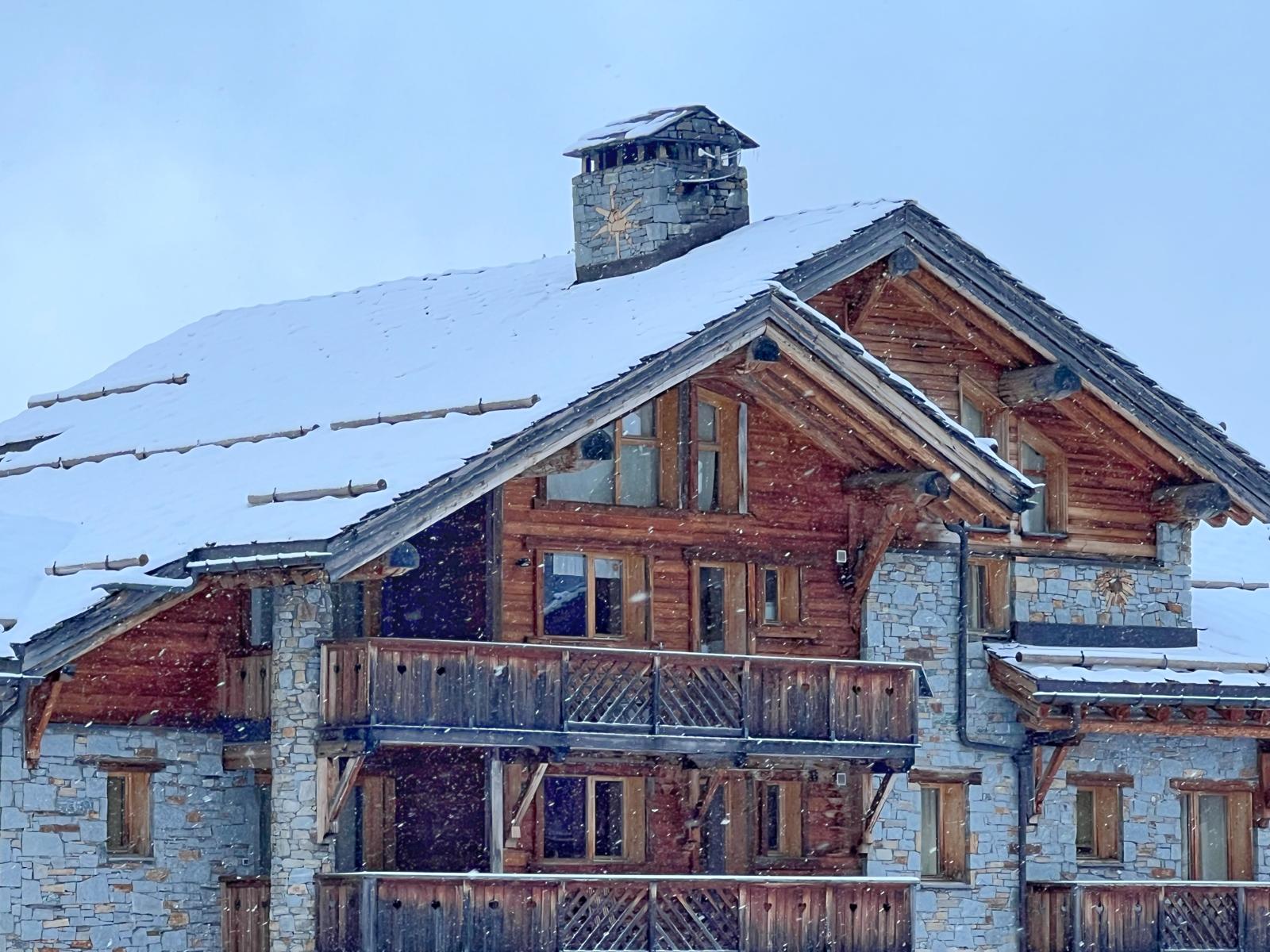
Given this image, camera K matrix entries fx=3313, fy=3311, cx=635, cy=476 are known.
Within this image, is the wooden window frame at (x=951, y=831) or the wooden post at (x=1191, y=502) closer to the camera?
the wooden window frame at (x=951, y=831)

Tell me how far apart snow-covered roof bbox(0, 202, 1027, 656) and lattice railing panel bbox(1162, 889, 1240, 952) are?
5948 mm

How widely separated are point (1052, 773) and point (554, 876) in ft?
26.7

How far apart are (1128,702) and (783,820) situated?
14.6 ft

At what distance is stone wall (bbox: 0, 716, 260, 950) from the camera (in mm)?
36250

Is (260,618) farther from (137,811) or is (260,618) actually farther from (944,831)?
(944,831)

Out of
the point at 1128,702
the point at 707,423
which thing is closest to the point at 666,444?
the point at 707,423

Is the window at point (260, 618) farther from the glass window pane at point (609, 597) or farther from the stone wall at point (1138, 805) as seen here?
the stone wall at point (1138, 805)

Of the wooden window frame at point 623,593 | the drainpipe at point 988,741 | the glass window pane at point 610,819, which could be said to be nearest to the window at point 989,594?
the drainpipe at point 988,741

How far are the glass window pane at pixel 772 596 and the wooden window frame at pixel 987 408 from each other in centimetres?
356

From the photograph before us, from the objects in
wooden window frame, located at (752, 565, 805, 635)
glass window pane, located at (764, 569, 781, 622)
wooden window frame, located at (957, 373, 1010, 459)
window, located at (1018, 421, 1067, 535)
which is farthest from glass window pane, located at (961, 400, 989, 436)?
glass window pane, located at (764, 569, 781, 622)

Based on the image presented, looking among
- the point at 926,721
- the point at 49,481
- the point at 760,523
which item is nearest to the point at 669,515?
the point at 760,523

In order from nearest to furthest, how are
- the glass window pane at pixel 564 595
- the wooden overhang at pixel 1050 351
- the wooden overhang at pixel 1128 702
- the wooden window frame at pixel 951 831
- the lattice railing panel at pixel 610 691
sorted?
the lattice railing panel at pixel 610 691
the glass window pane at pixel 564 595
the wooden overhang at pixel 1050 351
the wooden overhang at pixel 1128 702
the wooden window frame at pixel 951 831

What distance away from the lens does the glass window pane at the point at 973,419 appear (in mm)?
42406

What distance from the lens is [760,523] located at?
40.2 metres
